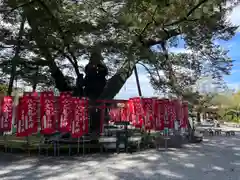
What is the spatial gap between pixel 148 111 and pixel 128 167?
134 inches

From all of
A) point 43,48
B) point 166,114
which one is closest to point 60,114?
point 43,48

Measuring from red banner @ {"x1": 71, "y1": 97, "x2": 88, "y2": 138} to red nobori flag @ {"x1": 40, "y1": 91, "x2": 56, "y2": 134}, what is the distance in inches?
27.0

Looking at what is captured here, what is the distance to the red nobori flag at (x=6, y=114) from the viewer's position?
831 centimetres

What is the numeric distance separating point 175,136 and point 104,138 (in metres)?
3.03

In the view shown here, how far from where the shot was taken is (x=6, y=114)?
8.34 meters

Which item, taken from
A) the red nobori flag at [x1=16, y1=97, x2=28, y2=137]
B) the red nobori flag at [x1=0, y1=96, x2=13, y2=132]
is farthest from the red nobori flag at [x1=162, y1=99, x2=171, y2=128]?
the red nobori flag at [x1=0, y1=96, x2=13, y2=132]

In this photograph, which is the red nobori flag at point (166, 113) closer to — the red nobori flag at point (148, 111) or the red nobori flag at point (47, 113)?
the red nobori flag at point (148, 111)

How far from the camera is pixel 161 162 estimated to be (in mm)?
6992

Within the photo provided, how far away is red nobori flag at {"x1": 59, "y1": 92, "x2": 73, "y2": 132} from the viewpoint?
8.05 meters

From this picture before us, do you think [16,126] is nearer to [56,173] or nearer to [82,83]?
[56,173]

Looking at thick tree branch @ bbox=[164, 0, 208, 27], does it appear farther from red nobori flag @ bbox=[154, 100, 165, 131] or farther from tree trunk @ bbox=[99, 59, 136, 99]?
red nobori flag @ bbox=[154, 100, 165, 131]

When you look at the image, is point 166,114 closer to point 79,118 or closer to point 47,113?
point 79,118

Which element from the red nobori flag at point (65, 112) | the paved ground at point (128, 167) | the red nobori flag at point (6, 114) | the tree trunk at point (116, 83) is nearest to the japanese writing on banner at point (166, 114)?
the paved ground at point (128, 167)

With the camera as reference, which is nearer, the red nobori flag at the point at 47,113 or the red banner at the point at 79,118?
the red nobori flag at the point at 47,113
